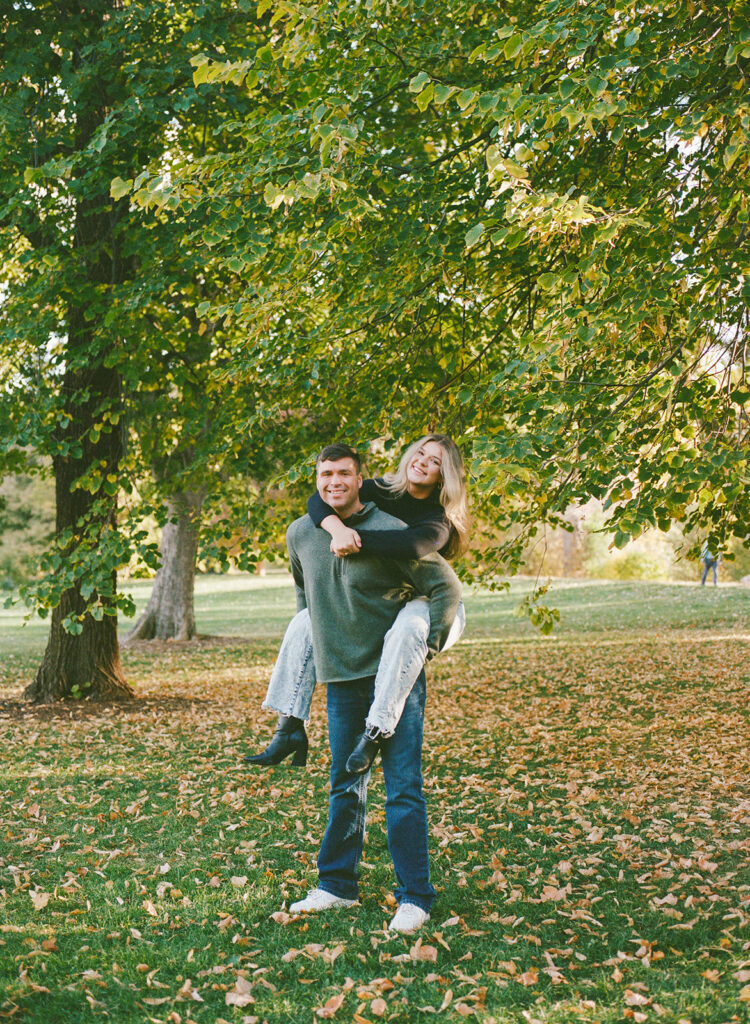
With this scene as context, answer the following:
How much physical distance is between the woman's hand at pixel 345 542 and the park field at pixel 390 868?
1.74 meters

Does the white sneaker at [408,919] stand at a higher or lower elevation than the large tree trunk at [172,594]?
lower

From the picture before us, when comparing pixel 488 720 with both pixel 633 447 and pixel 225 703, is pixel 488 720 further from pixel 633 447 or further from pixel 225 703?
pixel 633 447

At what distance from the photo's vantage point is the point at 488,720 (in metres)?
9.60

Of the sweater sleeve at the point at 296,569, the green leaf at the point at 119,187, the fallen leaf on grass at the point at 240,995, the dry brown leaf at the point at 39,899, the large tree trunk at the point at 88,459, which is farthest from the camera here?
the large tree trunk at the point at 88,459

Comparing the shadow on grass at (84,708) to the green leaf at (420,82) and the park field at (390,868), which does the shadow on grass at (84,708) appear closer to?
the park field at (390,868)

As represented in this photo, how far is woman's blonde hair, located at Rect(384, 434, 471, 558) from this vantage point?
4.15 m

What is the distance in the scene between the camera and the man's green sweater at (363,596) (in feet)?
13.5

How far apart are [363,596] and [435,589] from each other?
333mm

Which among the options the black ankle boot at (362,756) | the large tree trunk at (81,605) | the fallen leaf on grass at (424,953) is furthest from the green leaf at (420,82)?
the large tree trunk at (81,605)

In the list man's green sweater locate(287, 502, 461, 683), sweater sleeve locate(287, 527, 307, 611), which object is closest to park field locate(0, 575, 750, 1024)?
man's green sweater locate(287, 502, 461, 683)

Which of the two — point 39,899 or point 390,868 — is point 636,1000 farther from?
point 39,899

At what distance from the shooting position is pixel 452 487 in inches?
163

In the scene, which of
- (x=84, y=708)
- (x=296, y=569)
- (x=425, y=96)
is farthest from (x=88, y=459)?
(x=425, y=96)

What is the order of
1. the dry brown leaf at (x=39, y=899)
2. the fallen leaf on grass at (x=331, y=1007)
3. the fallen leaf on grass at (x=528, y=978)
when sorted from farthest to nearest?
the dry brown leaf at (x=39, y=899), the fallen leaf on grass at (x=528, y=978), the fallen leaf on grass at (x=331, y=1007)
